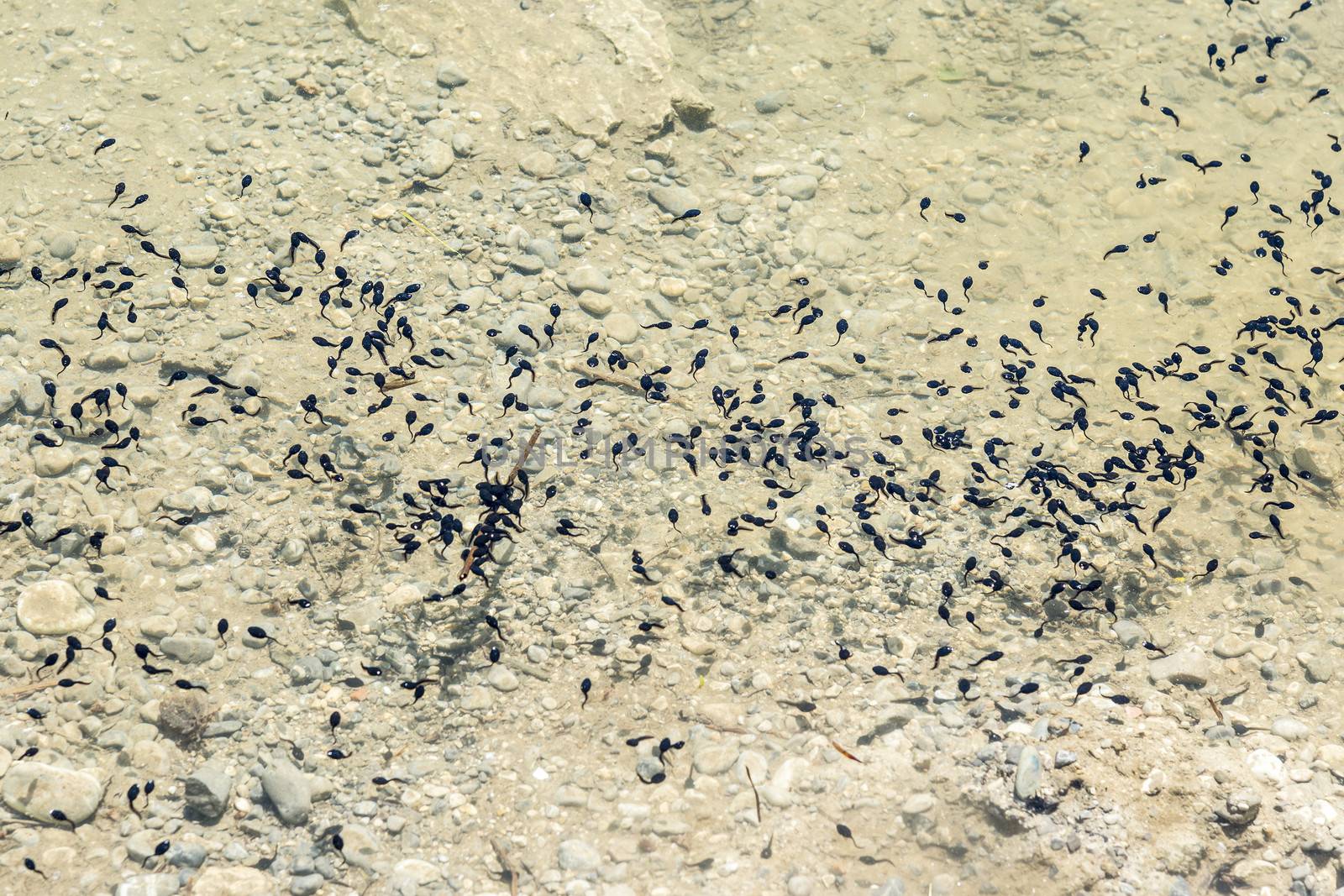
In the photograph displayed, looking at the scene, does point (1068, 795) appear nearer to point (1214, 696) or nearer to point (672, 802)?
point (1214, 696)

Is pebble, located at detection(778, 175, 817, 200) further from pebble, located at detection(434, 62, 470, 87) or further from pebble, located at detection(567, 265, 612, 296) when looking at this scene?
pebble, located at detection(434, 62, 470, 87)

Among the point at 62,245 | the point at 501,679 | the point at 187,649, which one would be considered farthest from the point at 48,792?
the point at 62,245

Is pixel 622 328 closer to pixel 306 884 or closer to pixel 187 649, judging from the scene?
pixel 187 649

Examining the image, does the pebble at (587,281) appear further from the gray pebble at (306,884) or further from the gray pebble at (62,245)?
the gray pebble at (306,884)

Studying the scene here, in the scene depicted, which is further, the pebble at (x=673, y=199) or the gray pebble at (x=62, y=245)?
the pebble at (x=673, y=199)

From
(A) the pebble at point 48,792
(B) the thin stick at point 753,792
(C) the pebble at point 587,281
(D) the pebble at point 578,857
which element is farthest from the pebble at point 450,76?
(D) the pebble at point 578,857

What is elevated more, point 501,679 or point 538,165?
point 538,165

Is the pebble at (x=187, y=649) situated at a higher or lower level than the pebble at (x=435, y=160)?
lower

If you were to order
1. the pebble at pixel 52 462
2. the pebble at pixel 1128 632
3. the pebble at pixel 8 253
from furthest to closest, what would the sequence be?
1. the pebble at pixel 8 253
2. the pebble at pixel 52 462
3. the pebble at pixel 1128 632
